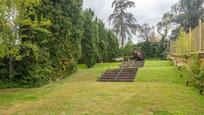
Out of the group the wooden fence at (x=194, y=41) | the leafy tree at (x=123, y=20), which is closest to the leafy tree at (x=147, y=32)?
the leafy tree at (x=123, y=20)

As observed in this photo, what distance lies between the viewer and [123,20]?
51.5m

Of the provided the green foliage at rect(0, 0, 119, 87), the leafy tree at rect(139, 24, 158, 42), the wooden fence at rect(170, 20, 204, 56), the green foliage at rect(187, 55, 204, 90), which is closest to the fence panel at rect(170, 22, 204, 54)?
the wooden fence at rect(170, 20, 204, 56)

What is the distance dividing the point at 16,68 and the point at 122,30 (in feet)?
119

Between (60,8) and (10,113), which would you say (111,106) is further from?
(60,8)

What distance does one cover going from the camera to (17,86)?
15.9 m

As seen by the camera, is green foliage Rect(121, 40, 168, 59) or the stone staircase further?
green foliage Rect(121, 40, 168, 59)

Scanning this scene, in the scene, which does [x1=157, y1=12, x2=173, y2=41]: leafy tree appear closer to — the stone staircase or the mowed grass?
the stone staircase

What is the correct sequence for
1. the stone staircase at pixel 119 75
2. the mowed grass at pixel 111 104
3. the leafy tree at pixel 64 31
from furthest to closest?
the leafy tree at pixel 64 31 → the stone staircase at pixel 119 75 → the mowed grass at pixel 111 104

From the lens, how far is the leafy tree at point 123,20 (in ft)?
169

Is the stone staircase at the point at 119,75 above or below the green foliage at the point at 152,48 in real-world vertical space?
below

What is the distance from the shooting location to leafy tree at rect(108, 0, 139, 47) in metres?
51.4

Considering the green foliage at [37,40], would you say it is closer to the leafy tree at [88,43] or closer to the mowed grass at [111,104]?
the mowed grass at [111,104]

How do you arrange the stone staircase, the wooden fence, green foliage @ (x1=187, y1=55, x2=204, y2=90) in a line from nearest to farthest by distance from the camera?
green foliage @ (x1=187, y1=55, x2=204, y2=90) < the wooden fence < the stone staircase

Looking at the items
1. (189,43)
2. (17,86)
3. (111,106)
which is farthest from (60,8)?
(111,106)
